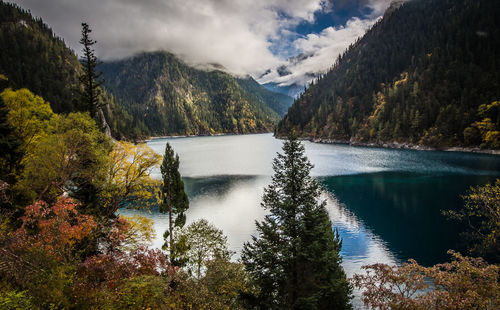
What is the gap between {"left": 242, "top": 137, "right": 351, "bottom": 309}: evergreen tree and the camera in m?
14.5

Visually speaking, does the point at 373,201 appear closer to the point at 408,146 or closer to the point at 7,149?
the point at 7,149

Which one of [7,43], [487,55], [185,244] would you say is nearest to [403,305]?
[185,244]

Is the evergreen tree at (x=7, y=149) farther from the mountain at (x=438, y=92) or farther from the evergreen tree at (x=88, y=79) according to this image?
the mountain at (x=438, y=92)

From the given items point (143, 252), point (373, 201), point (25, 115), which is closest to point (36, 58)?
point (25, 115)

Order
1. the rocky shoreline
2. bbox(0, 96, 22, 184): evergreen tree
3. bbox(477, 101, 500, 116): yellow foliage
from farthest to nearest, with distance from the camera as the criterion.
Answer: the rocky shoreline < bbox(477, 101, 500, 116): yellow foliage < bbox(0, 96, 22, 184): evergreen tree

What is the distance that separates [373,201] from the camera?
47.3 m

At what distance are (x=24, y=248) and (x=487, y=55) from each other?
188590 mm

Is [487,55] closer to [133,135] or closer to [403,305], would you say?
[403,305]

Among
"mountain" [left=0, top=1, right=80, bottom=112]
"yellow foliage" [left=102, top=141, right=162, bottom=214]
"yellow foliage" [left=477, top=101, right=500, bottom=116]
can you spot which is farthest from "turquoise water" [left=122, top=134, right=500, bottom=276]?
"mountain" [left=0, top=1, right=80, bottom=112]

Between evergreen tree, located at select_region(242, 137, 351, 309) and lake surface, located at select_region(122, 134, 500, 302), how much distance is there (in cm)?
1290

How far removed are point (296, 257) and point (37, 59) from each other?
6260 inches

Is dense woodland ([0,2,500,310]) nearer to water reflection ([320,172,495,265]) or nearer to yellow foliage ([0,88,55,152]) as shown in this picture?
yellow foliage ([0,88,55,152])

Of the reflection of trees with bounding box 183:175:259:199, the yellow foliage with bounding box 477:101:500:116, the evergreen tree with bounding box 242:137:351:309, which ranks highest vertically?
the yellow foliage with bounding box 477:101:500:116

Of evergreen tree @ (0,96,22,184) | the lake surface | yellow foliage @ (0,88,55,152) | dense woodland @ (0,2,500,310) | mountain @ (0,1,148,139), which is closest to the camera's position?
dense woodland @ (0,2,500,310)
